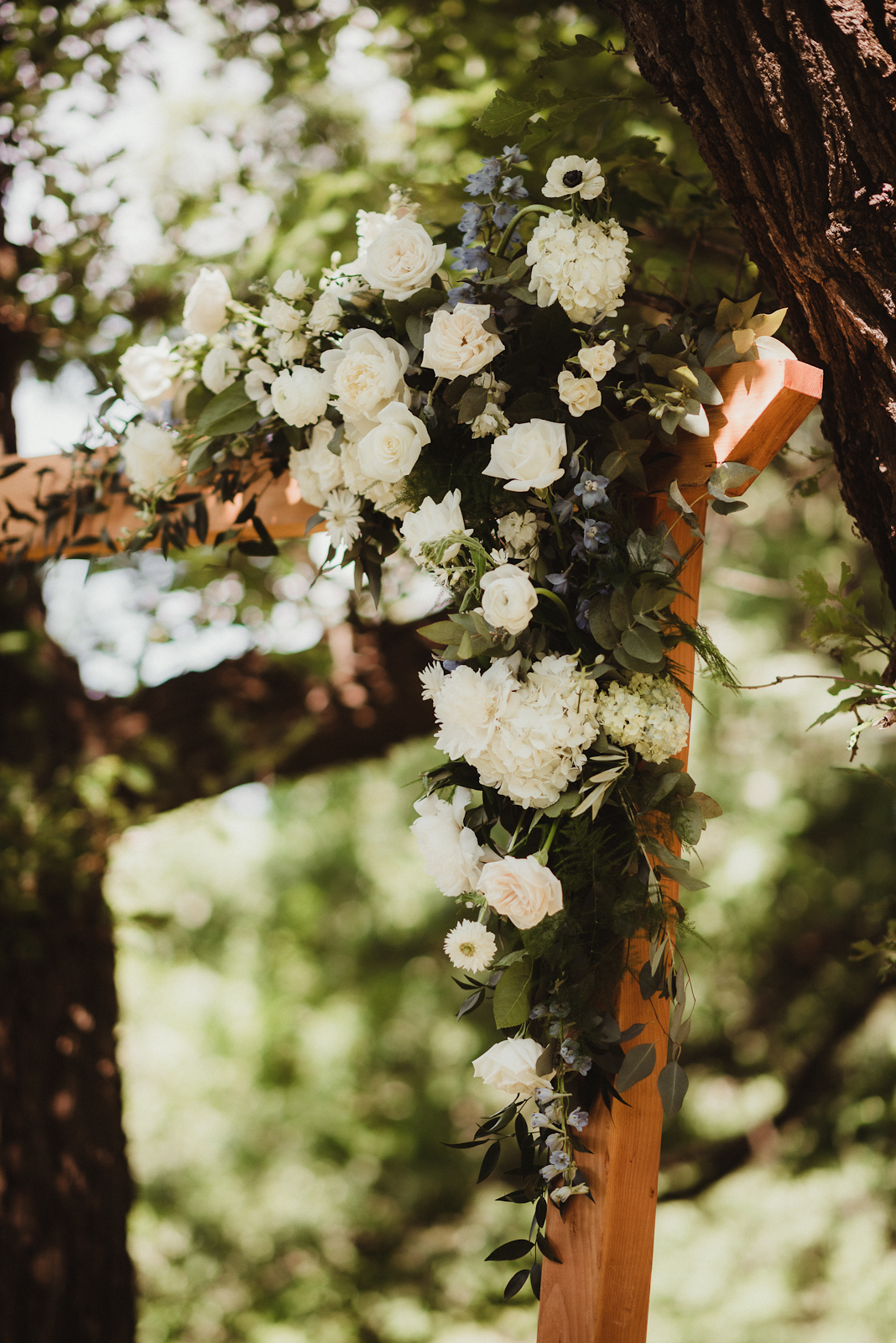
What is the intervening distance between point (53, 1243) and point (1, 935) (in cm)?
65

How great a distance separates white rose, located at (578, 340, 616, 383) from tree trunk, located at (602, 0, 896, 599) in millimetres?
233

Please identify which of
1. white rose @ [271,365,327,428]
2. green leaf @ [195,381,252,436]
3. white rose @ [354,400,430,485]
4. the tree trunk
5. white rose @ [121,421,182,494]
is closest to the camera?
the tree trunk

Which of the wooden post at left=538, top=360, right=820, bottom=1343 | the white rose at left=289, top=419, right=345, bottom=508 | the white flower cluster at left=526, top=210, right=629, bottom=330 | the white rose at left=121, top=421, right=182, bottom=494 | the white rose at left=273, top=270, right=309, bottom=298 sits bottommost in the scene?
the wooden post at left=538, top=360, right=820, bottom=1343

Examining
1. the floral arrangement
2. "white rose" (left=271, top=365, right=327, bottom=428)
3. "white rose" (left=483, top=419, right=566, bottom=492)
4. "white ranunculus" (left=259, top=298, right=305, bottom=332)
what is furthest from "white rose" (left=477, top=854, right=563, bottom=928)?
"white ranunculus" (left=259, top=298, right=305, bottom=332)

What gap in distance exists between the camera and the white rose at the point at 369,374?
1008 millimetres

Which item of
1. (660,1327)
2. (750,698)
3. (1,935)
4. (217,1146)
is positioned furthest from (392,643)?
(217,1146)

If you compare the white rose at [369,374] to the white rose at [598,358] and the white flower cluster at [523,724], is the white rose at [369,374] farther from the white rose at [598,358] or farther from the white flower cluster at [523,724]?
the white flower cluster at [523,724]

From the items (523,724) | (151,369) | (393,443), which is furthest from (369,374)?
(151,369)

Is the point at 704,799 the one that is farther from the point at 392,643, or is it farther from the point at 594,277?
the point at 392,643

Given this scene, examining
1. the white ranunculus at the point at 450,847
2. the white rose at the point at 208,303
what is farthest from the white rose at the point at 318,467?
the white ranunculus at the point at 450,847

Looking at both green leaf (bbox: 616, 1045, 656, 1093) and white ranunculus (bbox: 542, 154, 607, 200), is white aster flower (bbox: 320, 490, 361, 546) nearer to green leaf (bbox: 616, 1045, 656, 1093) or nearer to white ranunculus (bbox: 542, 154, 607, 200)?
white ranunculus (bbox: 542, 154, 607, 200)

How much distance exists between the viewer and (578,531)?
3.14 ft

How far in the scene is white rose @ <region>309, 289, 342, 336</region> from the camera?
1.13m

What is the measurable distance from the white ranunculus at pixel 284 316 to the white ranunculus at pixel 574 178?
37 centimetres
